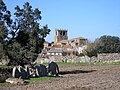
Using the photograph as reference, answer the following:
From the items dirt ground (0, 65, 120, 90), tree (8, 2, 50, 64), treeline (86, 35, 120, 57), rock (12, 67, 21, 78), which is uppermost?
treeline (86, 35, 120, 57)

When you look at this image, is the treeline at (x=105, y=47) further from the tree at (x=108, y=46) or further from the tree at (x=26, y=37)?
the tree at (x=26, y=37)

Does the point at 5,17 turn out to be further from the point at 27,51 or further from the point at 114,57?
the point at 114,57

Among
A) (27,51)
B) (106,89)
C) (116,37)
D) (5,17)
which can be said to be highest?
(116,37)

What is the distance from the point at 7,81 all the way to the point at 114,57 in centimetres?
5944

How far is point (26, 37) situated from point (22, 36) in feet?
1.82

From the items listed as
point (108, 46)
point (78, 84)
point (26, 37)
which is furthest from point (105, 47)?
point (78, 84)

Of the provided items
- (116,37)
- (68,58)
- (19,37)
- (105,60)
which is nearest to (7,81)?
(19,37)

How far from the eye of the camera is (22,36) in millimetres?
42344

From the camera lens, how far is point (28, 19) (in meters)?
43.9

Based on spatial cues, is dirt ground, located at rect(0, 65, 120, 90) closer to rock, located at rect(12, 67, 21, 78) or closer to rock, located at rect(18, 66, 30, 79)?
rock, located at rect(18, 66, 30, 79)

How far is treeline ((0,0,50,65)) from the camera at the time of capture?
3956cm

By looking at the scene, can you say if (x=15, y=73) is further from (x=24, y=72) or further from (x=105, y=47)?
(x=105, y=47)

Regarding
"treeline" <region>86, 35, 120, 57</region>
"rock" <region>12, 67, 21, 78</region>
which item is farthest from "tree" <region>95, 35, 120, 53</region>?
"rock" <region>12, 67, 21, 78</region>

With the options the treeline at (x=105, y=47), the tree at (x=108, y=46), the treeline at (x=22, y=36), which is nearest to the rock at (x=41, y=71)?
the treeline at (x=22, y=36)
